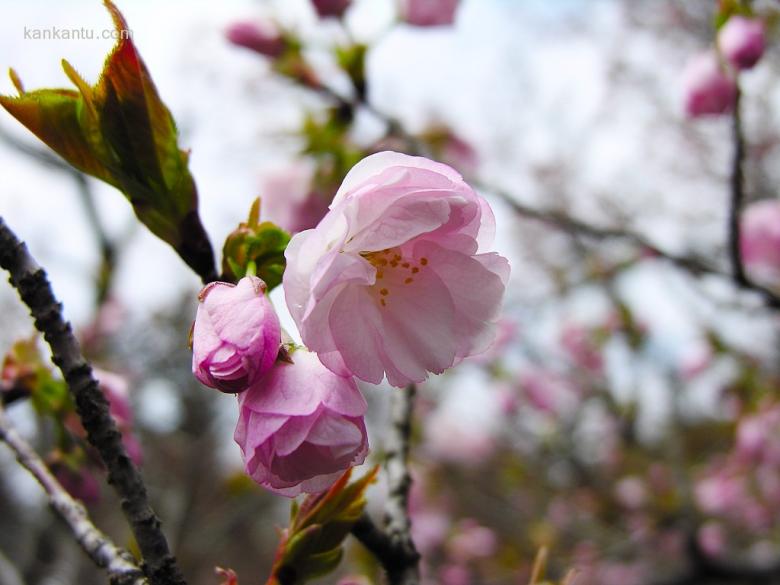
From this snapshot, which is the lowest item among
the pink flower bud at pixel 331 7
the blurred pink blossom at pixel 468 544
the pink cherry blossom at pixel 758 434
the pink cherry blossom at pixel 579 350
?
the blurred pink blossom at pixel 468 544

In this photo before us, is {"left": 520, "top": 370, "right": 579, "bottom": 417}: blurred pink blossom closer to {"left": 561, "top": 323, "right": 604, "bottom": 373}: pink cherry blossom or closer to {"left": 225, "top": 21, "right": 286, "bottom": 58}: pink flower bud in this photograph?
{"left": 561, "top": 323, "right": 604, "bottom": 373}: pink cherry blossom

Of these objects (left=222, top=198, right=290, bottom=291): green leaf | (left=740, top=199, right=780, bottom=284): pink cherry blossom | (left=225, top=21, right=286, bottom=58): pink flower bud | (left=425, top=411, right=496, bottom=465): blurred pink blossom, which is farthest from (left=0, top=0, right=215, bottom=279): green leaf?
(left=425, top=411, right=496, bottom=465): blurred pink blossom

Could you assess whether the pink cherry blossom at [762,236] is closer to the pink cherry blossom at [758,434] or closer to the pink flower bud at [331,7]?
the pink cherry blossom at [758,434]

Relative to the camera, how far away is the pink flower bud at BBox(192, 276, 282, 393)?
52 centimetres

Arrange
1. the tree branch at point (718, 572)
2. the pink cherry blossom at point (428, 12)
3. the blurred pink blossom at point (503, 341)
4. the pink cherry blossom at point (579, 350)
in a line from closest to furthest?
1. the pink cherry blossom at point (428, 12)
2. the tree branch at point (718, 572)
3. the blurred pink blossom at point (503, 341)
4. the pink cherry blossom at point (579, 350)

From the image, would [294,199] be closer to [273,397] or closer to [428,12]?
[428,12]

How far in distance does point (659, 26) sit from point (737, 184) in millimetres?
8618

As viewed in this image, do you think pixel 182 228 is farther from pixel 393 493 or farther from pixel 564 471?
pixel 564 471

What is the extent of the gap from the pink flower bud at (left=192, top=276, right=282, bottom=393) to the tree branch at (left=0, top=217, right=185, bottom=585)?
3.5 inches

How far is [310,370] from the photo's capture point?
55 centimetres

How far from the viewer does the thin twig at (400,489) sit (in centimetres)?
70

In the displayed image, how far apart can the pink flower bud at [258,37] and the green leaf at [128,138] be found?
4.04 feet

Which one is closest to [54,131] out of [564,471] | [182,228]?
[182,228]

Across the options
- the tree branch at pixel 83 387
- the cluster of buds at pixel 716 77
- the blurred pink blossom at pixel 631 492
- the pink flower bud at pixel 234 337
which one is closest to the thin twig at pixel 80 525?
the tree branch at pixel 83 387
